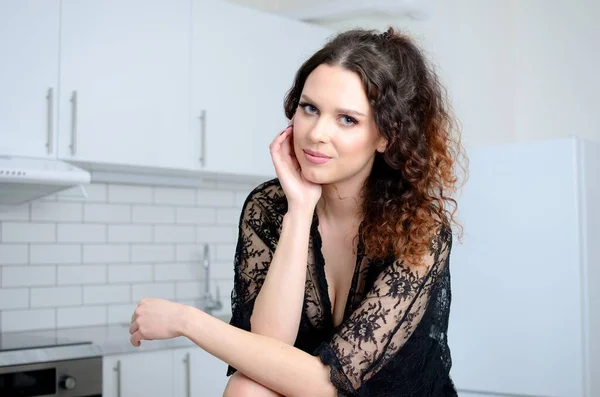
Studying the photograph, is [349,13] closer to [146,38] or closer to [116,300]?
[146,38]

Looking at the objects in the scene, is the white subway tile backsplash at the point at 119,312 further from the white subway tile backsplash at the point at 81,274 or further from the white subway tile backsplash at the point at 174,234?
the white subway tile backsplash at the point at 174,234

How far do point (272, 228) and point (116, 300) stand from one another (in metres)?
1.81

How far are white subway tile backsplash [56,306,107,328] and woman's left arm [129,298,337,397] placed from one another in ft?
6.08

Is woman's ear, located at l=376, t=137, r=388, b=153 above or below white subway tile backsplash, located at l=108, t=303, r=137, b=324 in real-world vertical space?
above

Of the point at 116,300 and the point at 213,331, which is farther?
the point at 116,300

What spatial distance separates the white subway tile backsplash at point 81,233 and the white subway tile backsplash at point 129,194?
14cm

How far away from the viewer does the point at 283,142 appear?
1762mm

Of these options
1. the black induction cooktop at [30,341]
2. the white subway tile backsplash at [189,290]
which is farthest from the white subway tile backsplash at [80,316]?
the white subway tile backsplash at [189,290]

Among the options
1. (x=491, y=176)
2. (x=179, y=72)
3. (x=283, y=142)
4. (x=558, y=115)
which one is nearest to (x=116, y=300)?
(x=179, y=72)

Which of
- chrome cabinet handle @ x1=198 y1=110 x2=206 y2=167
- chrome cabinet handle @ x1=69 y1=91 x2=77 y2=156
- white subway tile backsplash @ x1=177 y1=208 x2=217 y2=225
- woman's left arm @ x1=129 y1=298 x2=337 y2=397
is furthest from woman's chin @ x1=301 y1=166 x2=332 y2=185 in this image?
white subway tile backsplash @ x1=177 y1=208 x2=217 y2=225

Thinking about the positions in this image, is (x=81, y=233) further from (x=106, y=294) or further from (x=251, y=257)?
(x=251, y=257)

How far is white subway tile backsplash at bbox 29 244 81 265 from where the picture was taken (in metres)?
3.20

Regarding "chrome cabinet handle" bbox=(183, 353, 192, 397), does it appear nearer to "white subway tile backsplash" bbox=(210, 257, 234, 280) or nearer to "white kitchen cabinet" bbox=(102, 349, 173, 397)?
"white kitchen cabinet" bbox=(102, 349, 173, 397)

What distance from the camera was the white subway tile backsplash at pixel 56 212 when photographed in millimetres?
3211
